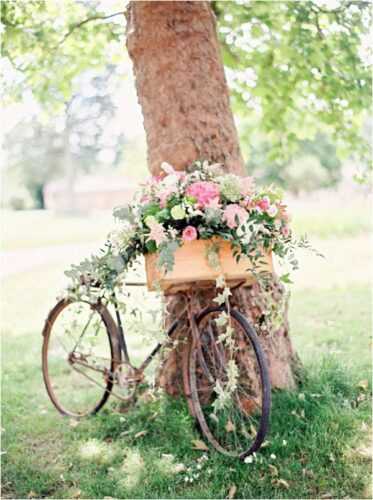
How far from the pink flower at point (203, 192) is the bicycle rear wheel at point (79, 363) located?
0.99m

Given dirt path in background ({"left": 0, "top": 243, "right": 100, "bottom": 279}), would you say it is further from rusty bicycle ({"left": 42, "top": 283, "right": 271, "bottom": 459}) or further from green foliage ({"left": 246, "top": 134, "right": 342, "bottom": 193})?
green foliage ({"left": 246, "top": 134, "right": 342, "bottom": 193})

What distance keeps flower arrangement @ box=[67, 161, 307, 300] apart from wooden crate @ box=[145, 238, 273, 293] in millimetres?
51

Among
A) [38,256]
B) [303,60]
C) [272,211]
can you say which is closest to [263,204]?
[272,211]

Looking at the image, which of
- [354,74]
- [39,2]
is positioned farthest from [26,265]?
[354,74]

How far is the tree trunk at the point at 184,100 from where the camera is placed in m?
3.82

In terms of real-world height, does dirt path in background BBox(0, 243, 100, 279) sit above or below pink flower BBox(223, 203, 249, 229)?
below

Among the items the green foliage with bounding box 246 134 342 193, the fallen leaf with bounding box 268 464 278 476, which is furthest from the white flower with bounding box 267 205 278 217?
the green foliage with bounding box 246 134 342 193

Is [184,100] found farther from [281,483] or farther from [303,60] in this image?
[281,483]

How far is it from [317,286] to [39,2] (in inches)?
192

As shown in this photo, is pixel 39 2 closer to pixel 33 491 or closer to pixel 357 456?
pixel 33 491

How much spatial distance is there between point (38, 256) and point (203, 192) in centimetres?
1182

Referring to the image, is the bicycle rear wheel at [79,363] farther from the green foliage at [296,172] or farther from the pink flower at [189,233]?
the green foliage at [296,172]

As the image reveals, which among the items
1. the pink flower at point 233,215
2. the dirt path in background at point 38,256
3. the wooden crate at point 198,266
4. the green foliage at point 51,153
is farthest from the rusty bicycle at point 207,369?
the green foliage at point 51,153

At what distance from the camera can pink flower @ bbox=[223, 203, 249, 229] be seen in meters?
3.03
